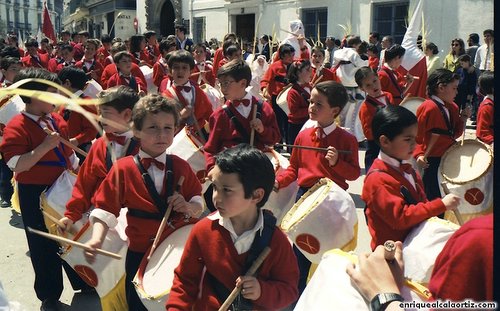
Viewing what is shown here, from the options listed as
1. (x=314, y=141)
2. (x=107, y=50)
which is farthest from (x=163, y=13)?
(x=314, y=141)

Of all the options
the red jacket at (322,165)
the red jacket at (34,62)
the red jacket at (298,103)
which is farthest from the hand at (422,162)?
the red jacket at (34,62)

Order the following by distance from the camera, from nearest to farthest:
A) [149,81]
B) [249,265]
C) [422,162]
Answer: [249,265], [422,162], [149,81]

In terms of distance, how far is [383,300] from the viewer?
1.43m

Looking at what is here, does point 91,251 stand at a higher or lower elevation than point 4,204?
higher

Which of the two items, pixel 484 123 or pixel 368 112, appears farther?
pixel 368 112

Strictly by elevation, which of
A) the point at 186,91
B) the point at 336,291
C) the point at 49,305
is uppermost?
the point at 186,91

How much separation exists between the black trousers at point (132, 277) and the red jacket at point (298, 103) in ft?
13.4

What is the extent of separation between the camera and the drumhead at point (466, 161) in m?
3.78

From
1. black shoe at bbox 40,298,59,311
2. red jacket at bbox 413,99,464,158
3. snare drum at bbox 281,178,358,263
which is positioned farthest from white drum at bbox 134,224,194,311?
red jacket at bbox 413,99,464,158

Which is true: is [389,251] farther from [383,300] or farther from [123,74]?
[123,74]

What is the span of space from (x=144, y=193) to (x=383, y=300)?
57.8 inches

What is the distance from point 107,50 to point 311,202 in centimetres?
994

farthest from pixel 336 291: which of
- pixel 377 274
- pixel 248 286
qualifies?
pixel 248 286

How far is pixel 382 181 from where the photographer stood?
101 inches
